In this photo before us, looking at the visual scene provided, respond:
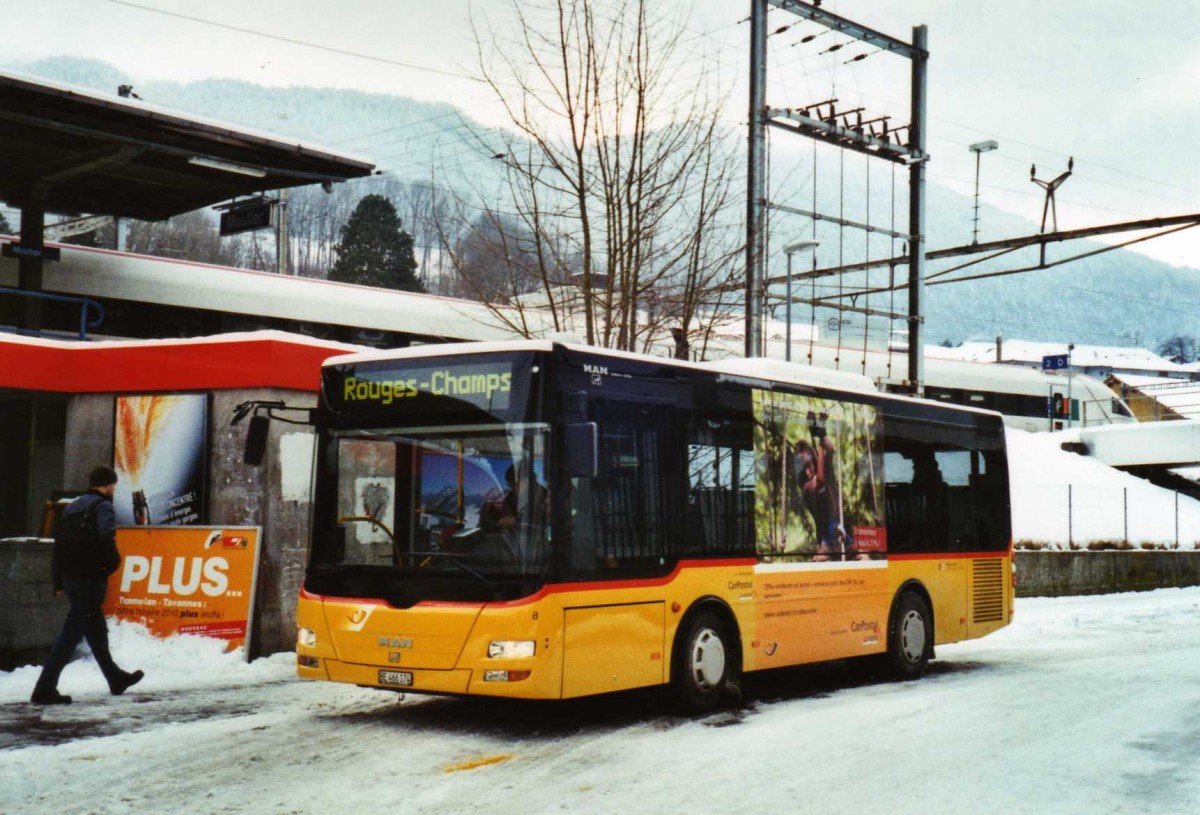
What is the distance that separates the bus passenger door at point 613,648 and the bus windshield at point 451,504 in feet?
2.02

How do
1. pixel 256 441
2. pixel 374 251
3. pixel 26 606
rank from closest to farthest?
1. pixel 256 441
2. pixel 26 606
3. pixel 374 251

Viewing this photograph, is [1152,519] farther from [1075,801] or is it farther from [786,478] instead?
[1075,801]

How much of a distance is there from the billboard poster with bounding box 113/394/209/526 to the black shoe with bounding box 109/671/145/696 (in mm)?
3182

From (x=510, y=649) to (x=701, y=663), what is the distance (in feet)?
7.00

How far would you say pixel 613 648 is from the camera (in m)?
9.59

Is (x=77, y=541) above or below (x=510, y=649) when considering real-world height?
above

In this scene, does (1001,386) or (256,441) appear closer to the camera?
(256,441)

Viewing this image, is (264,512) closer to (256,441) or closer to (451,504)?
(256,441)

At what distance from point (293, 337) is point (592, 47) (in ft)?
19.9

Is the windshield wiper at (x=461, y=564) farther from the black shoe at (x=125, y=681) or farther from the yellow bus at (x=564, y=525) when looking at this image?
the black shoe at (x=125, y=681)

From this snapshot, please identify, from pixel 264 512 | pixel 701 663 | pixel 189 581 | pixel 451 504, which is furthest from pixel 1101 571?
pixel 451 504

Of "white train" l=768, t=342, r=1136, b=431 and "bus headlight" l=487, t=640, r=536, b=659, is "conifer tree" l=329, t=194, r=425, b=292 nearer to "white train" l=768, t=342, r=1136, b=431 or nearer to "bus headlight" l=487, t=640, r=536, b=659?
"white train" l=768, t=342, r=1136, b=431

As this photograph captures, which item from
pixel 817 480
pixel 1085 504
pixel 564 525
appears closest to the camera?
pixel 564 525

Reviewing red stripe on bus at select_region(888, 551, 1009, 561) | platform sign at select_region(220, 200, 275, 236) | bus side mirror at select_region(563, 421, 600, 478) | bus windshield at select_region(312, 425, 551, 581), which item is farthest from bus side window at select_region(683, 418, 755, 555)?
platform sign at select_region(220, 200, 275, 236)
